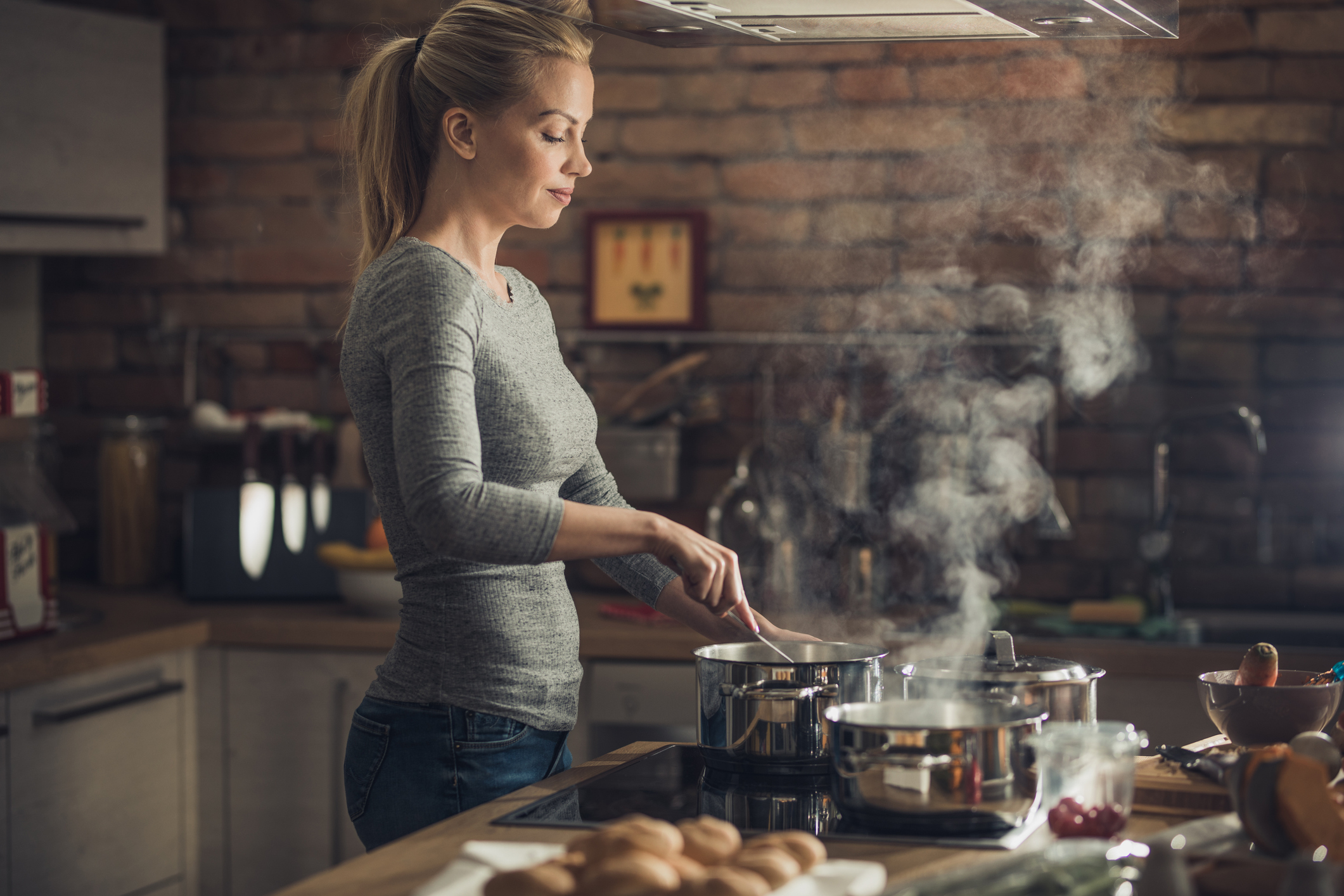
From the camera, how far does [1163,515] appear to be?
2680 millimetres

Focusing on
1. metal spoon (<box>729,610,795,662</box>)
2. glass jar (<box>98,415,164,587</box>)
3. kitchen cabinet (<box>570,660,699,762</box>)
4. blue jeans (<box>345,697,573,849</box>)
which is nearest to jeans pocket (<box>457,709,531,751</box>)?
blue jeans (<box>345,697,573,849</box>)

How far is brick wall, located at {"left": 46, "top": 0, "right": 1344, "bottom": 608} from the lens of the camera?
274 centimetres

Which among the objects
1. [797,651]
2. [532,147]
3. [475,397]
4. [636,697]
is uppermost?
[532,147]

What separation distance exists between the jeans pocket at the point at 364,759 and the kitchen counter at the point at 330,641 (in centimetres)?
89

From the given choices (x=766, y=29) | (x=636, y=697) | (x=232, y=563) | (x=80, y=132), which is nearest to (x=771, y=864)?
(x=766, y=29)

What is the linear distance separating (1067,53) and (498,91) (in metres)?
1.70

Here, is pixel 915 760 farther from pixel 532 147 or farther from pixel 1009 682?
pixel 532 147

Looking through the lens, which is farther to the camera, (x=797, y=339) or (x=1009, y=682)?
(x=797, y=339)

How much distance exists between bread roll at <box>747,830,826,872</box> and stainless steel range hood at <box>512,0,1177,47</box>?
2.55ft

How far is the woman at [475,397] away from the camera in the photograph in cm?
127

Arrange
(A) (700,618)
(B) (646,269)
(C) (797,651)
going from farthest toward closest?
1. (B) (646,269)
2. (A) (700,618)
3. (C) (797,651)

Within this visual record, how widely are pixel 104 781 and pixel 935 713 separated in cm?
171

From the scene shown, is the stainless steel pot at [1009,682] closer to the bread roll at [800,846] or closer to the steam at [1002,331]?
the bread roll at [800,846]

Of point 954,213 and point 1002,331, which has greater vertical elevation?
point 954,213
